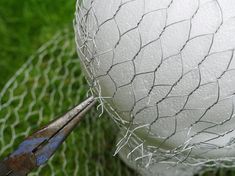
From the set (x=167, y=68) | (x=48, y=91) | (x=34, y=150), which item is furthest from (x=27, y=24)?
(x=167, y=68)

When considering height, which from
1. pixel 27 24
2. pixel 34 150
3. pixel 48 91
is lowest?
pixel 34 150

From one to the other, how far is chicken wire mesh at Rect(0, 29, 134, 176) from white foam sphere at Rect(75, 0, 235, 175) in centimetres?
34

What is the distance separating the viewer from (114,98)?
37.1 inches

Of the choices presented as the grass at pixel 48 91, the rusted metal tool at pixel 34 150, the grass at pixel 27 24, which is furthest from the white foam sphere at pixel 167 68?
the grass at pixel 27 24

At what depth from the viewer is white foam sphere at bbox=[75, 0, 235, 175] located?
32.8 inches

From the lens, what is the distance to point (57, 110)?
1391 millimetres

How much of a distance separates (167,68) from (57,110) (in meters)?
0.59

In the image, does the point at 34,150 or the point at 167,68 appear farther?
the point at 34,150

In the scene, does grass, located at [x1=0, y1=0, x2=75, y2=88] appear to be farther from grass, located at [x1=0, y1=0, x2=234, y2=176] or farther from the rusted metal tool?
the rusted metal tool

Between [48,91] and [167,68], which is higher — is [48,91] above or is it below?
above

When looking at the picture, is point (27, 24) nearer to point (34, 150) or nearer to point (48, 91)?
point (48, 91)

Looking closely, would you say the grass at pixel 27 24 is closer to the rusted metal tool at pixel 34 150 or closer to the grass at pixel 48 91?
the grass at pixel 48 91

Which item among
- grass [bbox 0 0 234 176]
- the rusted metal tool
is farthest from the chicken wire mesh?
the rusted metal tool

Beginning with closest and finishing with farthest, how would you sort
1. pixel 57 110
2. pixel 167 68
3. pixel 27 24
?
pixel 167 68
pixel 57 110
pixel 27 24
